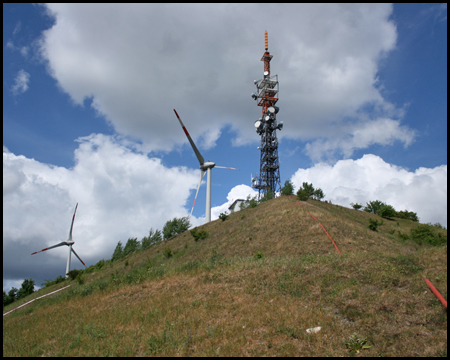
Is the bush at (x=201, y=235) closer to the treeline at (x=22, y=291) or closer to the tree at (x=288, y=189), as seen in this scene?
the tree at (x=288, y=189)

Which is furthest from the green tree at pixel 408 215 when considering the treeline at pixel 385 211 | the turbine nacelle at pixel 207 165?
the turbine nacelle at pixel 207 165

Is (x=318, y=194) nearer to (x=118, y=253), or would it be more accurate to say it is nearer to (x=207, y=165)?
(x=207, y=165)

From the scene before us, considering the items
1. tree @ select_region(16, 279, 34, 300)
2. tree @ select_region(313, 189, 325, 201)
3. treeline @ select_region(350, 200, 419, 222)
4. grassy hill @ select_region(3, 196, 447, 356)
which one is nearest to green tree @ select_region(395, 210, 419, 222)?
treeline @ select_region(350, 200, 419, 222)

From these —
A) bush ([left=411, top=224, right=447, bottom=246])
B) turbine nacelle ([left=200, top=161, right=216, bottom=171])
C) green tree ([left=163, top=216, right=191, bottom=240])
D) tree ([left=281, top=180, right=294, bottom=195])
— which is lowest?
bush ([left=411, top=224, right=447, bottom=246])

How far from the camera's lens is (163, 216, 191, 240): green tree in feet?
224

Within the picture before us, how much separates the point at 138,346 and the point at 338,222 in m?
30.5

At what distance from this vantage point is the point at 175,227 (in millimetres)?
70000

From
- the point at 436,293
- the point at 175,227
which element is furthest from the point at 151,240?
the point at 436,293

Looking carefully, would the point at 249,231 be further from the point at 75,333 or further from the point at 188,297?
the point at 75,333

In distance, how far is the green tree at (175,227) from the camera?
6831 centimetres

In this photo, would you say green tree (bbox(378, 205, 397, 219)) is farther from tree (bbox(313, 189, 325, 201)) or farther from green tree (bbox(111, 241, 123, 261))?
green tree (bbox(111, 241, 123, 261))

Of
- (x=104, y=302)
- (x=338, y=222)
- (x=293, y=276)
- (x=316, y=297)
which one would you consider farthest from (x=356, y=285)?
(x=338, y=222)

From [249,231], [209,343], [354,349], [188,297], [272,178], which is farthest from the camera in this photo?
[272,178]

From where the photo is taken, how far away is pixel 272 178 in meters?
77.8
